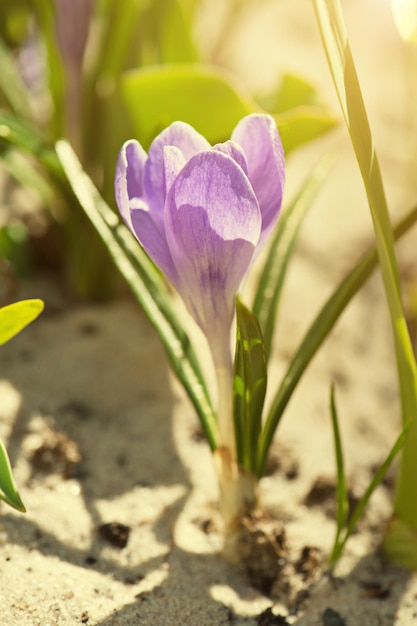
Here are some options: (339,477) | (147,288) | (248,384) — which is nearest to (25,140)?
(147,288)

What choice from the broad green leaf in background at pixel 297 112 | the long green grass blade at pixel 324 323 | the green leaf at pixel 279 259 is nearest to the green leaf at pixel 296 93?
the broad green leaf in background at pixel 297 112

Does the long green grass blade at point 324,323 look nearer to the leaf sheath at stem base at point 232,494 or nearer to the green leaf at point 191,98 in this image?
the leaf sheath at stem base at point 232,494

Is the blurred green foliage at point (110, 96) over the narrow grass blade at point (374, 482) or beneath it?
over

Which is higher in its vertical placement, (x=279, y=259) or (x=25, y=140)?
(x=25, y=140)

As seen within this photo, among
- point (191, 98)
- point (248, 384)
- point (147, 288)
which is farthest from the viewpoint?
point (191, 98)

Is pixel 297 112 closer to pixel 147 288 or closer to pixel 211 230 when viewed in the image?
pixel 147 288
